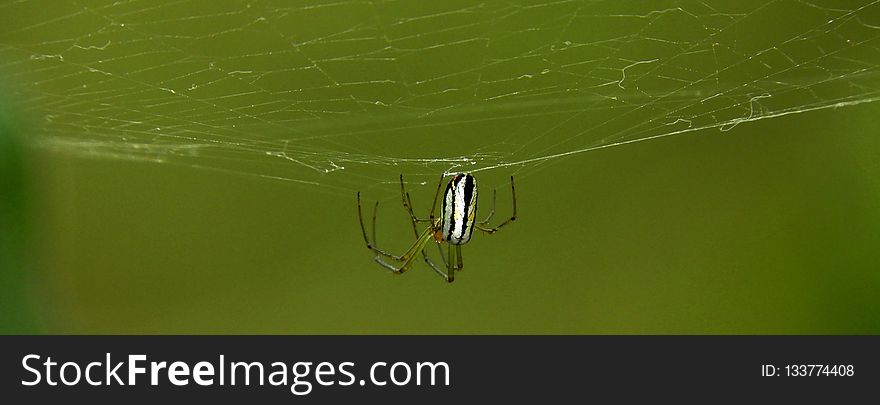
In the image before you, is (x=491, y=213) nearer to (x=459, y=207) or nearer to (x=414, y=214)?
(x=414, y=214)

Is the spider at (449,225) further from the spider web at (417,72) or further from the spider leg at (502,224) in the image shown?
the spider web at (417,72)

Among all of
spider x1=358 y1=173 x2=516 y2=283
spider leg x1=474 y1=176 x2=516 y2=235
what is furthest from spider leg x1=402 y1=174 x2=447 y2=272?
spider leg x1=474 y1=176 x2=516 y2=235

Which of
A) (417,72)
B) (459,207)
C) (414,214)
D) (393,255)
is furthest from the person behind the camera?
(393,255)

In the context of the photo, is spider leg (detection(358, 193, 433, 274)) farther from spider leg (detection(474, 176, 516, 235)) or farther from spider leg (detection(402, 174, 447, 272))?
spider leg (detection(474, 176, 516, 235))

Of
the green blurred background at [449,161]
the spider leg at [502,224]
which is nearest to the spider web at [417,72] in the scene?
the green blurred background at [449,161]

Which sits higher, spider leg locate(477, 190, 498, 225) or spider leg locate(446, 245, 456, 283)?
spider leg locate(477, 190, 498, 225)

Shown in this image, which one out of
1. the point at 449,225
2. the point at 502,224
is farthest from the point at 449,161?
the point at 502,224
